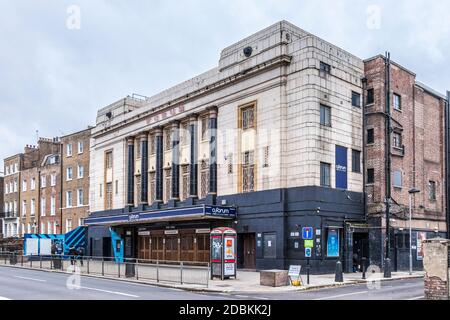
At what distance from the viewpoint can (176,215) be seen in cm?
3728

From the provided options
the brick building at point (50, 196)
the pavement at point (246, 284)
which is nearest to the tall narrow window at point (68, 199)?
the brick building at point (50, 196)

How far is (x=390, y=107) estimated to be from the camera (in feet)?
119

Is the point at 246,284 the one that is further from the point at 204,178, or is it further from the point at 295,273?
the point at 204,178

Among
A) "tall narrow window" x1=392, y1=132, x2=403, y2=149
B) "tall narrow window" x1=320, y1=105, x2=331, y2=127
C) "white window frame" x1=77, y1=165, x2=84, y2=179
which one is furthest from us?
"white window frame" x1=77, y1=165, x2=84, y2=179

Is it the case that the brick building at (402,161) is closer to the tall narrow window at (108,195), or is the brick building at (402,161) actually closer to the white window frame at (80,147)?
the tall narrow window at (108,195)

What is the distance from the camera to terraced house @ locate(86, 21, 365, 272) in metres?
32.2

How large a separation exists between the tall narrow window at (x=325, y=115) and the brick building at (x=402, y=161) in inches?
157

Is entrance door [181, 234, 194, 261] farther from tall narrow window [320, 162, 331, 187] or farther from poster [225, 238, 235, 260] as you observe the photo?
poster [225, 238, 235, 260]

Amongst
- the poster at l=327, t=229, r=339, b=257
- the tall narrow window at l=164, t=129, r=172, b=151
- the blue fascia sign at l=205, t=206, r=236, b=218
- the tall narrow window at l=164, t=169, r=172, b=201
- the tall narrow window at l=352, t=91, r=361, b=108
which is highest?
the tall narrow window at l=352, t=91, r=361, b=108

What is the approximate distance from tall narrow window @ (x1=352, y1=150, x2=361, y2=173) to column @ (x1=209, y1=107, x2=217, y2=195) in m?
9.51

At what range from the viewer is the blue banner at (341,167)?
111ft

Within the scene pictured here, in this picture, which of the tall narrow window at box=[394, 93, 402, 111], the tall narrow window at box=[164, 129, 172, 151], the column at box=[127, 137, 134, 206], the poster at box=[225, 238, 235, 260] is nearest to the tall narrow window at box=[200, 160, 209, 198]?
the tall narrow window at box=[164, 129, 172, 151]

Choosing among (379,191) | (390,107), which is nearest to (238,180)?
(379,191)
